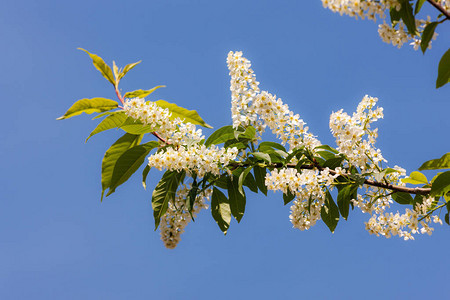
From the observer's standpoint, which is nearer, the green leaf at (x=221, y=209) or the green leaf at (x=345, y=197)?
the green leaf at (x=345, y=197)

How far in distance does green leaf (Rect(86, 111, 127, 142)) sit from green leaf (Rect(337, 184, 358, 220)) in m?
1.47

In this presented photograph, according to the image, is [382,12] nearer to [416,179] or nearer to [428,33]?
[428,33]

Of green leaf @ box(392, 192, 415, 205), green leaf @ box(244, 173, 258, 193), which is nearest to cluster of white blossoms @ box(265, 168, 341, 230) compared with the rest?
green leaf @ box(244, 173, 258, 193)

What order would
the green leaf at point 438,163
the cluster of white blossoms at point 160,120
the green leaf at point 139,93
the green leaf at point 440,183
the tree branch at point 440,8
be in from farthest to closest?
the green leaf at point 139,93 → the cluster of white blossoms at point 160,120 → the green leaf at point 438,163 → the green leaf at point 440,183 → the tree branch at point 440,8

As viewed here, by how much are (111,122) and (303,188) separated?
51.1 inches

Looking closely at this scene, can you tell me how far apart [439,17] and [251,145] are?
1.28 metres

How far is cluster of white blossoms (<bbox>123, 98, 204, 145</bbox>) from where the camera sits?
8.91ft

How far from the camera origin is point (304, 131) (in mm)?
2750

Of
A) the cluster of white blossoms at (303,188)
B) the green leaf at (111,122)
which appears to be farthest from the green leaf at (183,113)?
the cluster of white blossoms at (303,188)

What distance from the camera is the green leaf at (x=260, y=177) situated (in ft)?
9.61

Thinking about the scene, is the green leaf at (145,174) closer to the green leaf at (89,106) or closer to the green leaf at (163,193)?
the green leaf at (163,193)

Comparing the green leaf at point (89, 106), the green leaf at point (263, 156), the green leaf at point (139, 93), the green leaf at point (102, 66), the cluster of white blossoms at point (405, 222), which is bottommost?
the cluster of white blossoms at point (405, 222)

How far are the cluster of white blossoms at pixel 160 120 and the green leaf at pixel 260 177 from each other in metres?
0.43

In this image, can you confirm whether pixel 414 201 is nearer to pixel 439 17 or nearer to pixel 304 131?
pixel 304 131
